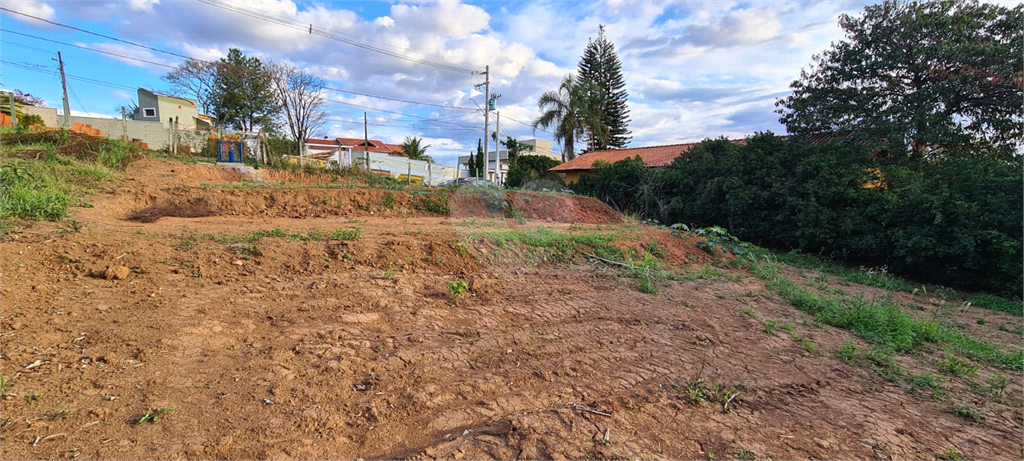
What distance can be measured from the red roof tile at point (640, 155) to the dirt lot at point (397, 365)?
18.1 m

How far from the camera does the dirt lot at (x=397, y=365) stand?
2.04 meters

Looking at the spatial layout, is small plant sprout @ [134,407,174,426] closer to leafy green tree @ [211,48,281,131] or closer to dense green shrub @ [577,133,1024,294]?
dense green shrub @ [577,133,1024,294]

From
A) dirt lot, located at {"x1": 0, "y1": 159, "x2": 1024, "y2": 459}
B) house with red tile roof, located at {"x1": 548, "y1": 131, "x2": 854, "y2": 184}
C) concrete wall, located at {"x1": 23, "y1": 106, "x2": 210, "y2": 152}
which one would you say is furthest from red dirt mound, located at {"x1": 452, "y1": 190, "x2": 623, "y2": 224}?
concrete wall, located at {"x1": 23, "y1": 106, "x2": 210, "y2": 152}

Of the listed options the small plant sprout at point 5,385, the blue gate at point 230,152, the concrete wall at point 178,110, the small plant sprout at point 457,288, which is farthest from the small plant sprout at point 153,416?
the concrete wall at point 178,110

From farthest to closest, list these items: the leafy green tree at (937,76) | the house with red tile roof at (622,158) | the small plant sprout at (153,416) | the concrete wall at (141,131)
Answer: the house with red tile roof at (622,158), the concrete wall at (141,131), the leafy green tree at (937,76), the small plant sprout at (153,416)

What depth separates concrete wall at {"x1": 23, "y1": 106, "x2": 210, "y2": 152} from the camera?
52.6 ft

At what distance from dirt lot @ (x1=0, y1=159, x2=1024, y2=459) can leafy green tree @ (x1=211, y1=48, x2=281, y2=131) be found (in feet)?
81.5

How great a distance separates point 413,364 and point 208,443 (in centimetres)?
118

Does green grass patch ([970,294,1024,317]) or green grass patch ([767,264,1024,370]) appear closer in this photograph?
green grass patch ([767,264,1024,370])

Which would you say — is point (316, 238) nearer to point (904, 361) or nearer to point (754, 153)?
point (904, 361)

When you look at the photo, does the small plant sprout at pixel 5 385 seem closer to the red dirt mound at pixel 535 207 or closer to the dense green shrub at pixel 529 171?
the red dirt mound at pixel 535 207

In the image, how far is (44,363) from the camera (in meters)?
2.39

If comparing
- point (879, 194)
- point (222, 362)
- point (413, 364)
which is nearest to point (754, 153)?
point (879, 194)

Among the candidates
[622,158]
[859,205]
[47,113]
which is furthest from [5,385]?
[47,113]
